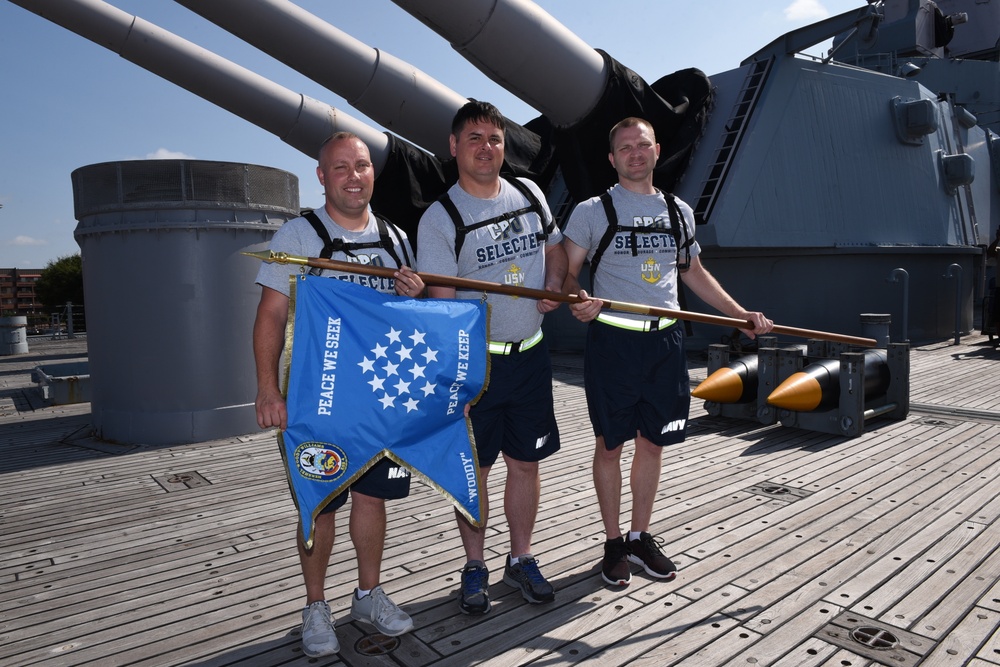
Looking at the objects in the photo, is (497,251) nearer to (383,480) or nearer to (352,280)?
(352,280)

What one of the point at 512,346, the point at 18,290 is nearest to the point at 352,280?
the point at 512,346

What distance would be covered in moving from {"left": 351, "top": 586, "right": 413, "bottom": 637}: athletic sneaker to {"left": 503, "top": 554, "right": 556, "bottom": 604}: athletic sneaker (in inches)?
18.9

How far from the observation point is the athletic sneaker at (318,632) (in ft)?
7.89

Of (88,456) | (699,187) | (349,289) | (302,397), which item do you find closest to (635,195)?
(349,289)

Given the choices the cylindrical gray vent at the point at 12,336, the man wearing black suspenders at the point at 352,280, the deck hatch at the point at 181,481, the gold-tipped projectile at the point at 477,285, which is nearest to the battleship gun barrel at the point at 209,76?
the deck hatch at the point at 181,481

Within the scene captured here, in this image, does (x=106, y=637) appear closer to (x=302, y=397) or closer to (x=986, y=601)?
(x=302, y=397)

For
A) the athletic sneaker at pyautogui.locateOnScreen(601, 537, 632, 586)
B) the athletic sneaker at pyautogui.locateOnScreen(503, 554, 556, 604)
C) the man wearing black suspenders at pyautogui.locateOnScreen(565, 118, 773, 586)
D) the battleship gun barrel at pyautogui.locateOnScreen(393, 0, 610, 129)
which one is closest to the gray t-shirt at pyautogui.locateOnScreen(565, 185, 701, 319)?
the man wearing black suspenders at pyautogui.locateOnScreen(565, 118, 773, 586)

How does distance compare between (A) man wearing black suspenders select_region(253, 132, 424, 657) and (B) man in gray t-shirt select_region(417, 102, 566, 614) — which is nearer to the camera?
(A) man wearing black suspenders select_region(253, 132, 424, 657)

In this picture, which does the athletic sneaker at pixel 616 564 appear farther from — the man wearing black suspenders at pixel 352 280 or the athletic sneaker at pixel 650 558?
the man wearing black suspenders at pixel 352 280

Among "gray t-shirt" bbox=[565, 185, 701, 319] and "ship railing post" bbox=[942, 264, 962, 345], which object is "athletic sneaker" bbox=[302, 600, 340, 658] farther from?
"ship railing post" bbox=[942, 264, 962, 345]

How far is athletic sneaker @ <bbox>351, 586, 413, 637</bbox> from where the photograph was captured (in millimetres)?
2520

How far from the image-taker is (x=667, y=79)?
34.7ft

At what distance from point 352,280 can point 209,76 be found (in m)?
7.15

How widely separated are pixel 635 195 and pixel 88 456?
485 centimetres
